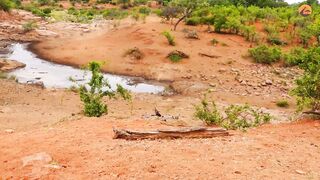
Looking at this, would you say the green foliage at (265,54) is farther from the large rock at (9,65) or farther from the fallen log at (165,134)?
the fallen log at (165,134)

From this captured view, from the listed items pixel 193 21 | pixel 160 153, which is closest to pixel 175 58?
pixel 193 21

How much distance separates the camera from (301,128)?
1084cm

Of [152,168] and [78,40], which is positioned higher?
[152,168]

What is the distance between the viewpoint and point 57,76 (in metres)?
24.3

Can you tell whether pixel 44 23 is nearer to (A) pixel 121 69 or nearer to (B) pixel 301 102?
(A) pixel 121 69

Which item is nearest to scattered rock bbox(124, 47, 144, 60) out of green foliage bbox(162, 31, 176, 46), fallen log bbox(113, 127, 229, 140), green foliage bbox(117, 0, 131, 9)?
green foliage bbox(162, 31, 176, 46)

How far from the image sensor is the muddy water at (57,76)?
22.7 m

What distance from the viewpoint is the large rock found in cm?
2483

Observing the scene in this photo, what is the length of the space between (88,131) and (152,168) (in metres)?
3.04

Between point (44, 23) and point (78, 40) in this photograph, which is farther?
point (44, 23)

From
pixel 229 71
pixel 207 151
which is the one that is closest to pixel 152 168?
pixel 207 151

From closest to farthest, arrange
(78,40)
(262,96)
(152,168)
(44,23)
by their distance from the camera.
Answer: (152,168) < (262,96) < (78,40) < (44,23)

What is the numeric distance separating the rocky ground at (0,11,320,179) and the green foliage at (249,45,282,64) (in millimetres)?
533

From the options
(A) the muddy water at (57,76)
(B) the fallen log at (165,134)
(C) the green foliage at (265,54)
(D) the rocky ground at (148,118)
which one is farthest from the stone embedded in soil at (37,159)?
(C) the green foliage at (265,54)
